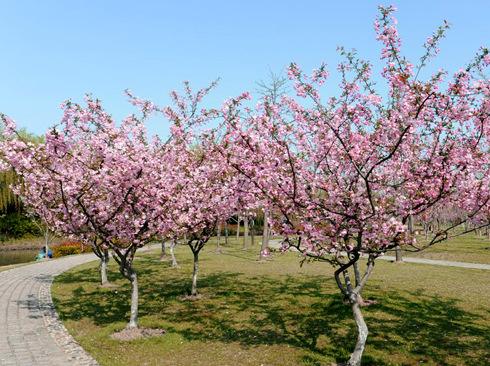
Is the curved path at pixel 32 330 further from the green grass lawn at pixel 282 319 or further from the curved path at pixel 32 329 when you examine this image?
the green grass lawn at pixel 282 319

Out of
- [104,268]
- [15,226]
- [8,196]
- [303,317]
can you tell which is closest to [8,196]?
[8,196]

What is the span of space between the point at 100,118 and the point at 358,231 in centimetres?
889

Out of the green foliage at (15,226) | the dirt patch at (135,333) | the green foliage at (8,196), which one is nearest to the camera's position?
the dirt patch at (135,333)

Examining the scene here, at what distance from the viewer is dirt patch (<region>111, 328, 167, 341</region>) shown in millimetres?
12262

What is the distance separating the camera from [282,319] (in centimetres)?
1395

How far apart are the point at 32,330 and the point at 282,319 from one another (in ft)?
24.9

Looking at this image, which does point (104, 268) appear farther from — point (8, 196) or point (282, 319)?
point (8, 196)

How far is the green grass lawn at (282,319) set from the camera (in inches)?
417

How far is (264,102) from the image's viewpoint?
9453 millimetres

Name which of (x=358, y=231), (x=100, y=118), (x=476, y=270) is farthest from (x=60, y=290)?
(x=476, y=270)

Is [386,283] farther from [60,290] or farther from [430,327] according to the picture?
[60,290]

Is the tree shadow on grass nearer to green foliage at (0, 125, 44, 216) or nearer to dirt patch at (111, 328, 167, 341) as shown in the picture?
dirt patch at (111, 328, 167, 341)

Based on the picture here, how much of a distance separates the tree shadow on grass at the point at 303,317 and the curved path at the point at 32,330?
100 cm

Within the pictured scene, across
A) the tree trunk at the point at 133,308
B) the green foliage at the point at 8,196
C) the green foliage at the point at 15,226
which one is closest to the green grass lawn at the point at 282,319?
the tree trunk at the point at 133,308
